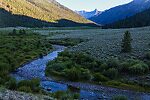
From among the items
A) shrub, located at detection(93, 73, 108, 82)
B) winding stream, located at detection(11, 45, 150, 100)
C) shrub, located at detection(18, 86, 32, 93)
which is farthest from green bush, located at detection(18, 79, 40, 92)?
shrub, located at detection(93, 73, 108, 82)

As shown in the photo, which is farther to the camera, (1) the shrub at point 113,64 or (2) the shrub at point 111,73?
(1) the shrub at point 113,64

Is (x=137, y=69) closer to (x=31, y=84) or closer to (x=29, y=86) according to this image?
(x=31, y=84)

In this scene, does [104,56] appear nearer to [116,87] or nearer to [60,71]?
[60,71]

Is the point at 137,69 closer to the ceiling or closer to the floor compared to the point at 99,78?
closer to the ceiling

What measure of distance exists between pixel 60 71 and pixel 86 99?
61.8 feet

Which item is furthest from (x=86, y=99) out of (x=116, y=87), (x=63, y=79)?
(x=63, y=79)

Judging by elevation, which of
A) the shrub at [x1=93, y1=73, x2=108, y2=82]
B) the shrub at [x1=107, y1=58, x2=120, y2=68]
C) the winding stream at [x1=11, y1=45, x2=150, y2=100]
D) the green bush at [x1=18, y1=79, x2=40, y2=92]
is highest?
the green bush at [x1=18, y1=79, x2=40, y2=92]

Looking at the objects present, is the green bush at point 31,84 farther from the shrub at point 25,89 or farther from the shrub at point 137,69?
the shrub at point 137,69

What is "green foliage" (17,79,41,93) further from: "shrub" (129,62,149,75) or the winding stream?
"shrub" (129,62,149,75)

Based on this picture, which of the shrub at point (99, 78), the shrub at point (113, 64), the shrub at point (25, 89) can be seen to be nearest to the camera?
the shrub at point (25, 89)

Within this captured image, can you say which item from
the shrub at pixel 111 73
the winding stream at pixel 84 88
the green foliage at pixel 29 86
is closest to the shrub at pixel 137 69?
the shrub at pixel 111 73

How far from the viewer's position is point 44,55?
82.9 metres

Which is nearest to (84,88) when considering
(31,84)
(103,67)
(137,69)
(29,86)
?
(31,84)

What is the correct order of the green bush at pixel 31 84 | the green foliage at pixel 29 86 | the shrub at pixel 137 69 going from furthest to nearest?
1. the shrub at pixel 137 69
2. the green bush at pixel 31 84
3. the green foliage at pixel 29 86
